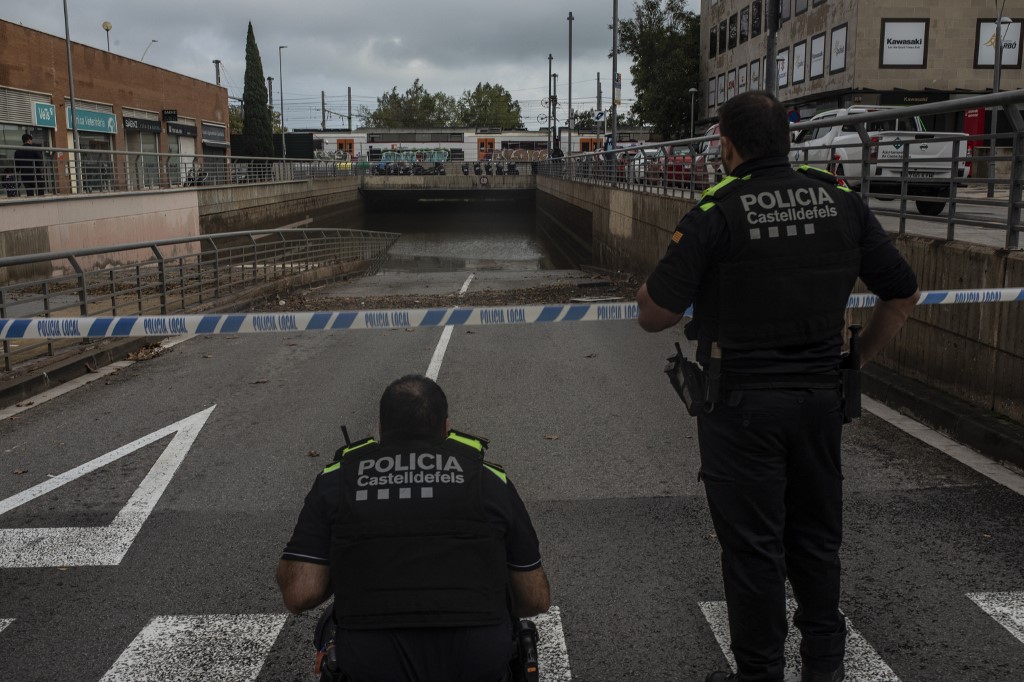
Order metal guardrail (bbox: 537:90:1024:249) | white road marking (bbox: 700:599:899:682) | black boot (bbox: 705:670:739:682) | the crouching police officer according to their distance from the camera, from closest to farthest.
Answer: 1. the crouching police officer
2. black boot (bbox: 705:670:739:682)
3. white road marking (bbox: 700:599:899:682)
4. metal guardrail (bbox: 537:90:1024:249)

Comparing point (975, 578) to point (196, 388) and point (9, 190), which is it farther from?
point (9, 190)

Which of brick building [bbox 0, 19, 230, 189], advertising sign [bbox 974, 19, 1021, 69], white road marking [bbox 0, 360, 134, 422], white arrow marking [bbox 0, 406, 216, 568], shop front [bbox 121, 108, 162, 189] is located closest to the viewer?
white arrow marking [bbox 0, 406, 216, 568]

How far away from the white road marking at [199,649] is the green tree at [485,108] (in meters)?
147

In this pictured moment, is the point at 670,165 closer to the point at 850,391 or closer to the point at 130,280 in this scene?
the point at 130,280

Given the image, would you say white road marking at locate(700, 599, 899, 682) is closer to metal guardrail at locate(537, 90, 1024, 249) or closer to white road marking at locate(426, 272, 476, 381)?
metal guardrail at locate(537, 90, 1024, 249)

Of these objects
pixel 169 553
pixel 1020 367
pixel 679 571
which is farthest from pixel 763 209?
pixel 1020 367

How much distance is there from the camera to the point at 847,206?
10.8 ft

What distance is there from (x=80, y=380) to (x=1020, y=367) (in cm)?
858

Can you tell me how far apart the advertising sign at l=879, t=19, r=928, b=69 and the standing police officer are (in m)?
43.0

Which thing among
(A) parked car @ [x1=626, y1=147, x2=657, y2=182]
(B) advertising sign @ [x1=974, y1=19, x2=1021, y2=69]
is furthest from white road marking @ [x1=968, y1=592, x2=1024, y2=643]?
(B) advertising sign @ [x1=974, y1=19, x2=1021, y2=69]

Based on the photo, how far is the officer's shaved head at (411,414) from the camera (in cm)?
267

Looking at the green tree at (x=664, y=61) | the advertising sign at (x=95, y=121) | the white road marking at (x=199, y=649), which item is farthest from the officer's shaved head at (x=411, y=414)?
the green tree at (x=664, y=61)

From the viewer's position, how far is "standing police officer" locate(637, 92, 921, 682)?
321 cm

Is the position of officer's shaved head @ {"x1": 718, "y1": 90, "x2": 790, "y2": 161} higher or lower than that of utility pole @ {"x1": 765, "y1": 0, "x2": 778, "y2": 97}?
lower
